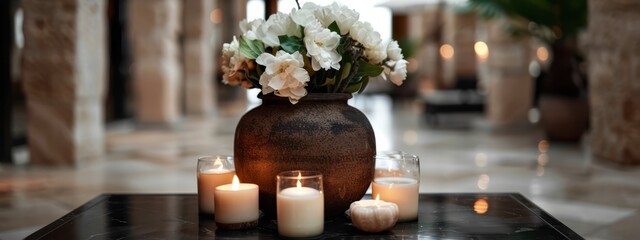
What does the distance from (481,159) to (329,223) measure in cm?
415

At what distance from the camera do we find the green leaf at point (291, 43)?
1.49m

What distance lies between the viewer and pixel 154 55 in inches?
313

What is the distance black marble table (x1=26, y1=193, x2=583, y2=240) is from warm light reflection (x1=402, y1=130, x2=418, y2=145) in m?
5.01

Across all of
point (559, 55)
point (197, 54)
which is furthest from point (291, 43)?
point (197, 54)

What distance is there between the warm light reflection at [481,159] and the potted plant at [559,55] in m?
1.33

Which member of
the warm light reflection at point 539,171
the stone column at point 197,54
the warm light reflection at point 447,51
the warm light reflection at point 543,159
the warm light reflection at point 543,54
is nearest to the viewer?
the warm light reflection at point 539,171

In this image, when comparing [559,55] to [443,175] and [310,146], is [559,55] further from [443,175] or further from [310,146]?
[310,146]

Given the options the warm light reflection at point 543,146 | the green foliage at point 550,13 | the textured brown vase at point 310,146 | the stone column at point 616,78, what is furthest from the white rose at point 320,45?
the green foliage at point 550,13

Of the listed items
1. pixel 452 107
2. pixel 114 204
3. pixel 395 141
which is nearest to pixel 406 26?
pixel 452 107

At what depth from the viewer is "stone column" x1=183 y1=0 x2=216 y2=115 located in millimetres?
9992

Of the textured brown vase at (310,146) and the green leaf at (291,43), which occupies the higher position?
the green leaf at (291,43)

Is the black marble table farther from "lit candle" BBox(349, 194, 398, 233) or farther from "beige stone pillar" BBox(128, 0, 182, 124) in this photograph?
"beige stone pillar" BBox(128, 0, 182, 124)

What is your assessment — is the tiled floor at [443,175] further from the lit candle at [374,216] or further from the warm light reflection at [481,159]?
the lit candle at [374,216]

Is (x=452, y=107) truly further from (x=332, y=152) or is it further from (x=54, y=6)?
(x=332, y=152)
